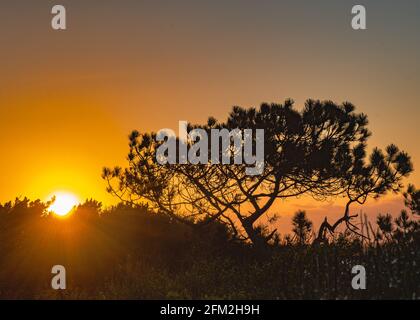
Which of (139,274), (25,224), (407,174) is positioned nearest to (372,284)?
(139,274)

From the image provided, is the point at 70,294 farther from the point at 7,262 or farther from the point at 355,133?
the point at 355,133

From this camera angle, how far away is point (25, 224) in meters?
16.9

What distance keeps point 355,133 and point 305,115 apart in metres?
2.03

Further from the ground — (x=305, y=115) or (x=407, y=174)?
(x=305, y=115)

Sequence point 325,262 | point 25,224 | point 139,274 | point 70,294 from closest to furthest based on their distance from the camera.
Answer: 1. point 325,262
2. point 70,294
3. point 139,274
4. point 25,224

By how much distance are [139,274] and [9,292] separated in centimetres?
362

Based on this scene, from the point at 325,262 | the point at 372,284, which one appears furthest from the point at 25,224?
the point at 372,284

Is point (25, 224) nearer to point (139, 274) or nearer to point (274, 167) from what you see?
point (139, 274)

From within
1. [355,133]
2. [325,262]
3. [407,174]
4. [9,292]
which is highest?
[355,133]

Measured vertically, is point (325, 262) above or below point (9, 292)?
above

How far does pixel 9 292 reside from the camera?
14.6 metres

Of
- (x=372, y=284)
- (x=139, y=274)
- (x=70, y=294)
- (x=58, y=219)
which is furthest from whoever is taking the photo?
(x=58, y=219)
